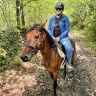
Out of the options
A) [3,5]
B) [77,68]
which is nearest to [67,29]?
[77,68]

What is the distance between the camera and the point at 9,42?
30.8 feet

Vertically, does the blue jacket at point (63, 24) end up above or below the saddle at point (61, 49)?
above

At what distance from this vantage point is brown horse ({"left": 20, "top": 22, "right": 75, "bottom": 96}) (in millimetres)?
4109

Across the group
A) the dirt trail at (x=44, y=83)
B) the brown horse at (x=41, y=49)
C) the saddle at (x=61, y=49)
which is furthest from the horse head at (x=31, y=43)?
the dirt trail at (x=44, y=83)

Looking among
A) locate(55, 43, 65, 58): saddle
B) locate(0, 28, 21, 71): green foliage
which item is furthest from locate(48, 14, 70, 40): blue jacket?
locate(0, 28, 21, 71): green foliage

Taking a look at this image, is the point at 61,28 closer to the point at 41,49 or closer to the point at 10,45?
the point at 41,49

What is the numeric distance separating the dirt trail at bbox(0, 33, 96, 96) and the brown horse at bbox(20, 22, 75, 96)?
108 cm

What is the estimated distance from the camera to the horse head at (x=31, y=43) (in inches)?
160

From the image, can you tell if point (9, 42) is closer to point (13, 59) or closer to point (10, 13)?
point (13, 59)

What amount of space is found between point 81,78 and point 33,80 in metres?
2.02

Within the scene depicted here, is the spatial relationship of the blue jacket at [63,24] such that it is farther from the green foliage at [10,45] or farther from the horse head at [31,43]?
the green foliage at [10,45]

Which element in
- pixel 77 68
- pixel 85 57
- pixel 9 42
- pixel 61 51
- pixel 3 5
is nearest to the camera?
pixel 61 51

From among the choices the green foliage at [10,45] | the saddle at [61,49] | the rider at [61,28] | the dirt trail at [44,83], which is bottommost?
the dirt trail at [44,83]

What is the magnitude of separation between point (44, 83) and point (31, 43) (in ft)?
10.0
